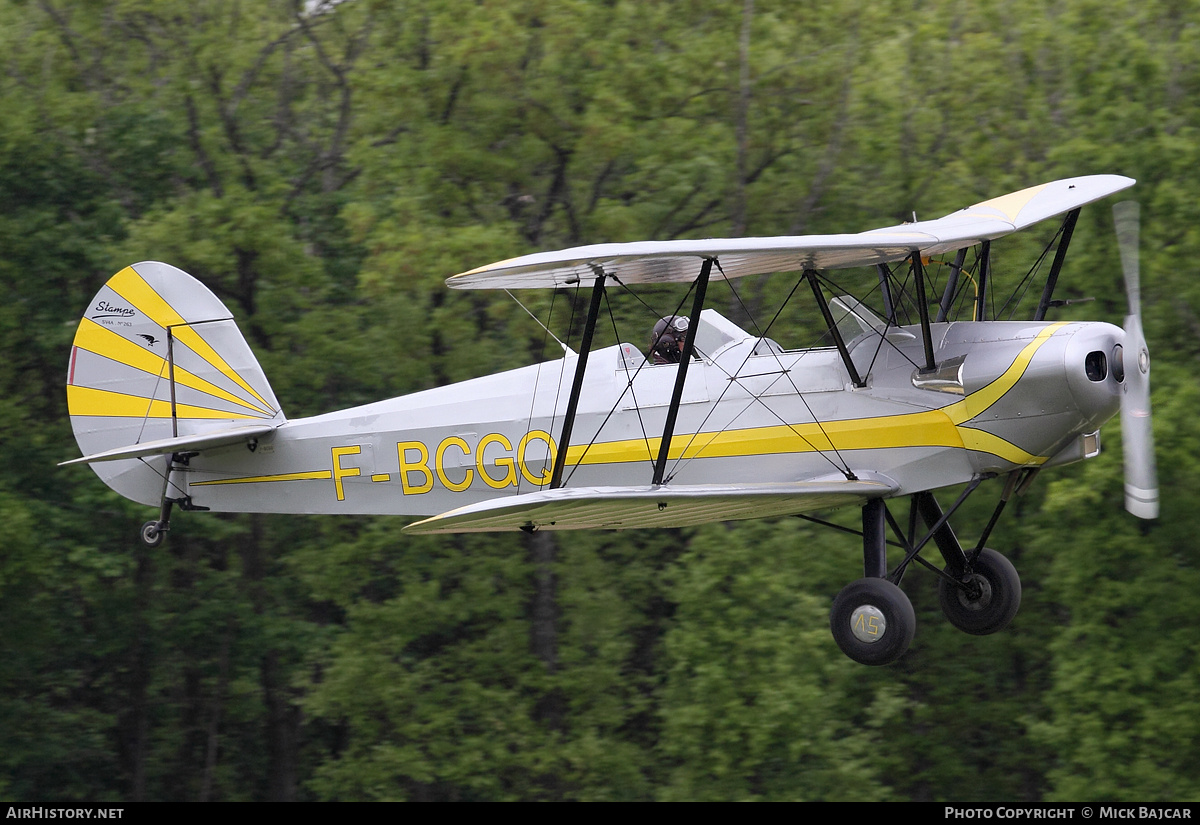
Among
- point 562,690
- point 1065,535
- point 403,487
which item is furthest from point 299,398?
point 1065,535

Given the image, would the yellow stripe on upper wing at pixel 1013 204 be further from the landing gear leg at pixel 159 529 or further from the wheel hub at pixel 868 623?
the landing gear leg at pixel 159 529

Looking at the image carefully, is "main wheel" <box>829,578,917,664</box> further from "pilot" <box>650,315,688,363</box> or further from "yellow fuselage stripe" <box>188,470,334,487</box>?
"yellow fuselage stripe" <box>188,470,334,487</box>

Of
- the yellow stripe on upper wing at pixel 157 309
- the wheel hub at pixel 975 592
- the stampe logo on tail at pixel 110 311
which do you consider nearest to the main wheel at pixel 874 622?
the wheel hub at pixel 975 592

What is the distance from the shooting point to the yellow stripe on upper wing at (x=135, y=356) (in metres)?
10.8

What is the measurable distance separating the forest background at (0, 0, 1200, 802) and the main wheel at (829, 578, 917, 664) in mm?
7283

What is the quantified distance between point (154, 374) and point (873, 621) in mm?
5928

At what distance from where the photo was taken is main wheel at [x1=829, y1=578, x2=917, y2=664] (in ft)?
26.6

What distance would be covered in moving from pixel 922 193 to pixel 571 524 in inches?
423

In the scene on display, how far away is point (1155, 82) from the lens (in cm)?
1702

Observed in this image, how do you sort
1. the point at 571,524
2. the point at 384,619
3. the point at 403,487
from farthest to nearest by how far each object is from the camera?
1. the point at 384,619
2. the point at 403,487
3. the point at 571,524

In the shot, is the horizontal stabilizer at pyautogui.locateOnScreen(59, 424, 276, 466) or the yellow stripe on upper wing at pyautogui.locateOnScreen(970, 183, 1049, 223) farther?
the horizontal stabilizer at pyautogui.locateOnScreen(59, 424, 276, 466)

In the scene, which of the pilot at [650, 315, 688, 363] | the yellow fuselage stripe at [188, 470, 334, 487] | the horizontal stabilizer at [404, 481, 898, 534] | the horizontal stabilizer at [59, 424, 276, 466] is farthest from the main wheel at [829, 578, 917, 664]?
the horizontal stabilizer at [59, 424, 276, 466]

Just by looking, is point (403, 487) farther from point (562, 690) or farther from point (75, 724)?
point (75, 724)
